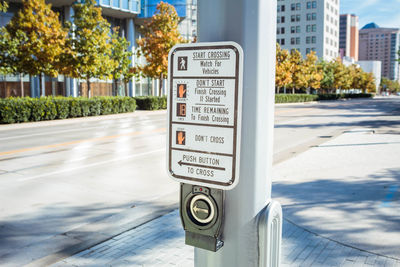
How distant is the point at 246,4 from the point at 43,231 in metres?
4.86

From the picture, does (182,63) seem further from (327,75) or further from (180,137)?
(327,75)

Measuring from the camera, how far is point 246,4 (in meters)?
1.61

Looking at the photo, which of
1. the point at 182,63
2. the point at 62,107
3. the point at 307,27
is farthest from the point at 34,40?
the point at 307,27

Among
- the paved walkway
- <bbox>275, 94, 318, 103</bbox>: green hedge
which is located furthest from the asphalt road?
<bbox>275, 94, 318, 103</bbox>: green hedge

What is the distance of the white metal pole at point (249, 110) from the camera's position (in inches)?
64.5

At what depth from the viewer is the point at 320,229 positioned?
523 cm

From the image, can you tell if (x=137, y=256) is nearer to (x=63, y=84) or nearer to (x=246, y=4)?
(x=246, y=4)

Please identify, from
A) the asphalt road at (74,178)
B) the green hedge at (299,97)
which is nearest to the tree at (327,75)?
the green hedge at (299,97)

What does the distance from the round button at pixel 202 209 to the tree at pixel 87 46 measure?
26309 mm

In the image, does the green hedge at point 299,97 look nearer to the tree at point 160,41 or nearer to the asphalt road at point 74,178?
the tree at point 160,41

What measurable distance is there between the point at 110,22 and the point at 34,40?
1953 centimetres

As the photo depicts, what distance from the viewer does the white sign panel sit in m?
1.63

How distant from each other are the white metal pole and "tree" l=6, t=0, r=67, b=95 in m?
24.7

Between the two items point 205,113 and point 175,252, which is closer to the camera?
point 205,113
